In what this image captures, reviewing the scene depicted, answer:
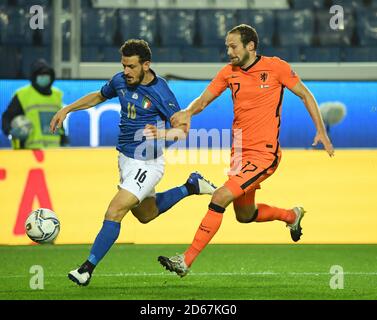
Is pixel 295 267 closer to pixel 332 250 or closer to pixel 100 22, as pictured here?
pixel 332 250

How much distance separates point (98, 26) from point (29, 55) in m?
1.26

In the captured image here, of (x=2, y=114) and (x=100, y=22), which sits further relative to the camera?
(x=100, y=22)

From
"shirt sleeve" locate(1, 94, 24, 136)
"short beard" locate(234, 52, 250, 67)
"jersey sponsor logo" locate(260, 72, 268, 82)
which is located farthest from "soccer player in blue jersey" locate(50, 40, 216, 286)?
"shirt sleeve" locate(1, 94, 24, 136)

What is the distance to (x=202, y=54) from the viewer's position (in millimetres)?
17750

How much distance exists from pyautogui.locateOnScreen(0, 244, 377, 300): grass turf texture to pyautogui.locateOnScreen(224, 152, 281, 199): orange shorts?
729 millimetres

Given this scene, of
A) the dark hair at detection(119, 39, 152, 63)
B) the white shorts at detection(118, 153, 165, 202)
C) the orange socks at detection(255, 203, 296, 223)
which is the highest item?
the dark hair at detection(119, 39, 152, 63)

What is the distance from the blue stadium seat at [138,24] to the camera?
1777 cm

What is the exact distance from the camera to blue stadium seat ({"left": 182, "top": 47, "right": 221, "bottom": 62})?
17.7 meters

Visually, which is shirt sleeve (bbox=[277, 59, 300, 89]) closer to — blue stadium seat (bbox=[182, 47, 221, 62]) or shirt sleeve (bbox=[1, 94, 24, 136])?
shirt sleeve (bbox=[1, 94, 24, 136])

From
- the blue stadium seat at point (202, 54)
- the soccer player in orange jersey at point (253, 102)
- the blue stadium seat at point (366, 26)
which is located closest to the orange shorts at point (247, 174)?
the soccer player in orange jersey at point (253, 102)

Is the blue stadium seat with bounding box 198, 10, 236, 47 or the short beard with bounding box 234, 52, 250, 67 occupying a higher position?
the blue stadium seat with bounding box 198, 10, 236, 47
